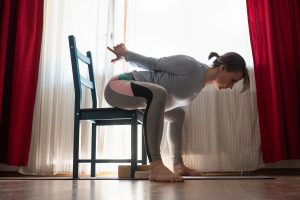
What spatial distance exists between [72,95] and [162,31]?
82cm

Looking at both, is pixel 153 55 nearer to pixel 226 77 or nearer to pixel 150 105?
pixel 226 77

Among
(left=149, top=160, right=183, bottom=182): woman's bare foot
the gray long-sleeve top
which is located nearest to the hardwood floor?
(left=149, top=160, right=183, bottom=182): woman's bare foot

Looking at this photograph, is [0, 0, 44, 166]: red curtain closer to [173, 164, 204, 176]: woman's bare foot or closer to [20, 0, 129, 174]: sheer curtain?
[20, 0, 129, 174]: sheer curtain

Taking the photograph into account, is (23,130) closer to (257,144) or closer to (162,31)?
(162,31)

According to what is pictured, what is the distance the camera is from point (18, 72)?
9.02 feet

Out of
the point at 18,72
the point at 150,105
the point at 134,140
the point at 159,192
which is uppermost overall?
the point at 18,72

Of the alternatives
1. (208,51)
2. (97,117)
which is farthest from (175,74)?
(208,51)

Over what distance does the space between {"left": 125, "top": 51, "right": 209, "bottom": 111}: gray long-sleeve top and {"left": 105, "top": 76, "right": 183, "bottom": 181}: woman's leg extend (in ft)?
0.38

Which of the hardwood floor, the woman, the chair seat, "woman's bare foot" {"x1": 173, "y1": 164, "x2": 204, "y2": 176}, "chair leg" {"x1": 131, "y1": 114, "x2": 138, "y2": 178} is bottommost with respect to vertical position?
the hardwood floor

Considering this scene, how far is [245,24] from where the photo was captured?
2.62m

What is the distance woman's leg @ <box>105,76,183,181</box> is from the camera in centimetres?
146

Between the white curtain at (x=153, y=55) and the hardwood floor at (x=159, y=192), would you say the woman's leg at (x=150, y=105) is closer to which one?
the hardwood floor at (x=159, y=192)

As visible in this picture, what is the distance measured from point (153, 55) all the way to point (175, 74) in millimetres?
1028

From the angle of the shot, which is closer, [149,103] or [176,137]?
[149,103]
